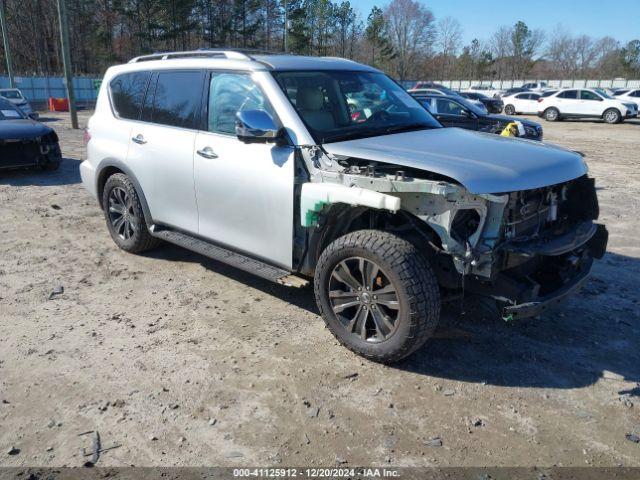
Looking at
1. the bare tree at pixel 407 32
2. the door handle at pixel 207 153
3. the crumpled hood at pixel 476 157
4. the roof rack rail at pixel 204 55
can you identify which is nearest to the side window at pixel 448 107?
the roof rack rail at pixel 204 55

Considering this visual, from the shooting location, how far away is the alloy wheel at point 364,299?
3572mm

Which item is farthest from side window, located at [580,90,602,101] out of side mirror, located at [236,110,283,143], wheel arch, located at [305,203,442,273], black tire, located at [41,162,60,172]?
side mirror, located at [236,110,283,143]

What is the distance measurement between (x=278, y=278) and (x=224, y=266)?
5.34 feet

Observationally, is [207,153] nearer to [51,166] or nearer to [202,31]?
[51,166]

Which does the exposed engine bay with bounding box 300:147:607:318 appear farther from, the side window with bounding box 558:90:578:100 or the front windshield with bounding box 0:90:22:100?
the side window with bounding box 558:90:578:100

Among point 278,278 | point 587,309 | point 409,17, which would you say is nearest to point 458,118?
Result: point 587,309

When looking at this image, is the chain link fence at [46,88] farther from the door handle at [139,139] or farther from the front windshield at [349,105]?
the front windshield at [349,105]

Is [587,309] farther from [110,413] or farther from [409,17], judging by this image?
[409,17]

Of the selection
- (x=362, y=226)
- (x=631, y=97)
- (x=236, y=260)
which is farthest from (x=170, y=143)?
(x=631, y=97)

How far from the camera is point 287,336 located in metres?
4.13

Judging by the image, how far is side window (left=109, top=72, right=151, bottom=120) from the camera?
5.39 metres

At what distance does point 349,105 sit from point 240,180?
1109 millimetres

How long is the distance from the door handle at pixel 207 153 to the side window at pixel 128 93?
1286 mm

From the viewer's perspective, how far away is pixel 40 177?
10.1 metres
